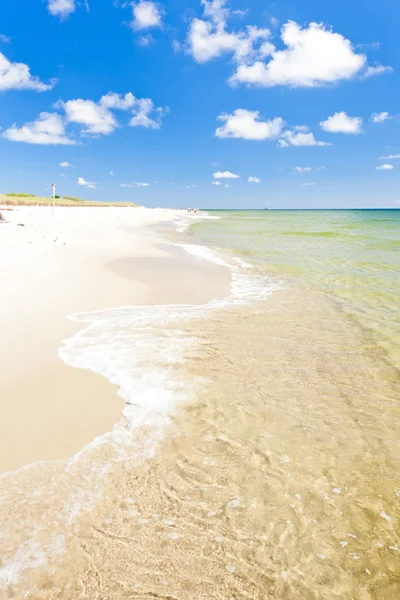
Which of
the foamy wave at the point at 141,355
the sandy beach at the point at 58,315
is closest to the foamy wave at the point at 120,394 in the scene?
the foamy wave at the point at 141,355

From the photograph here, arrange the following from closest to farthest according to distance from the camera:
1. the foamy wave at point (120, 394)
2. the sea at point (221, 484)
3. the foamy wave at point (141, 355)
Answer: the sea at point (221, 484) < the foamy wave at point (120, 394) < the foamy wave at point (141, 355)

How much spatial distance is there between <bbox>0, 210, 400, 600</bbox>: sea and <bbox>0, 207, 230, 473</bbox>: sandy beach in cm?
28

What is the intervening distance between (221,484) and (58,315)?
5.52m

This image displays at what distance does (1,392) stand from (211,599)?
354cm

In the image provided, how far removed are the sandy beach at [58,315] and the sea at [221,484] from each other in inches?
11.0

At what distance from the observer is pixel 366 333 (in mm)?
7348

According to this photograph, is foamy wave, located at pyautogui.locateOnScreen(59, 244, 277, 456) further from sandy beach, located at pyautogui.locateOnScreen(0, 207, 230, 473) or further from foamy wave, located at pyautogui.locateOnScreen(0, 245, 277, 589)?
sandy beach, located at pyautogui.locateOnScreen(0, 207, 230, 473)

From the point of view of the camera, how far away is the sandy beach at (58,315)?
3.81 m

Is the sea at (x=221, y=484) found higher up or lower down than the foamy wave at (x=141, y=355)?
lower down

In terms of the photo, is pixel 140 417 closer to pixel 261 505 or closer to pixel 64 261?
pixel 261 505

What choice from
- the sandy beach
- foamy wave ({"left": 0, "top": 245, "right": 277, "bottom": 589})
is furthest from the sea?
the sandy beach

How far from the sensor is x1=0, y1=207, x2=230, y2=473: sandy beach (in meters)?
3.81

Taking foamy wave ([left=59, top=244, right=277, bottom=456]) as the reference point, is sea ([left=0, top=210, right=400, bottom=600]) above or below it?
below

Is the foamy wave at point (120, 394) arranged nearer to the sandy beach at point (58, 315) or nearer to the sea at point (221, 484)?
the sea at point (221, 484)
